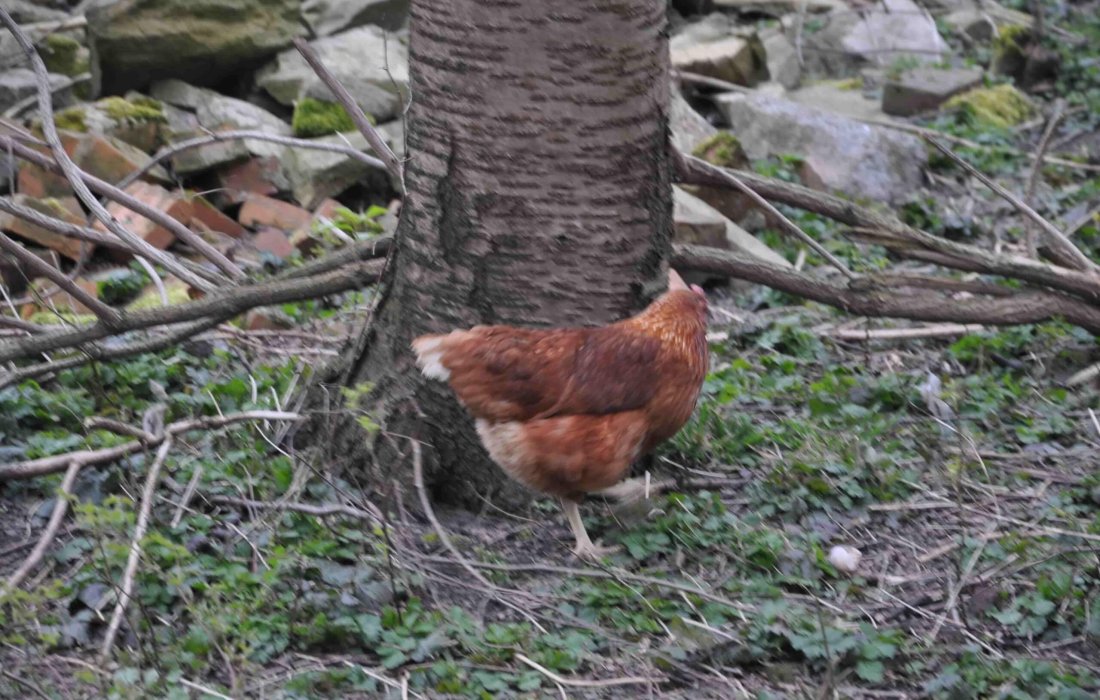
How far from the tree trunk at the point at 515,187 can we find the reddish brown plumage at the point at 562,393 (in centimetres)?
20

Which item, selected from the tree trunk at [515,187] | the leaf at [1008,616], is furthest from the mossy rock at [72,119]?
the leaf at [1008,616]

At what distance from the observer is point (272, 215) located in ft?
23.6

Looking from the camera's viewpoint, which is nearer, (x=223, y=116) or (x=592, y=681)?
(x=592, y=681)

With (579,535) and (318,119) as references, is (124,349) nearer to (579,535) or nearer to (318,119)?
(579,535)

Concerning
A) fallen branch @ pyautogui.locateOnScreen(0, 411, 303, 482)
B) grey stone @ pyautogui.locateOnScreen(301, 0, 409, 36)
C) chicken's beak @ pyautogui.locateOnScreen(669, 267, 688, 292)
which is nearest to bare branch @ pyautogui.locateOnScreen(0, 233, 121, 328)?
fallen branch @ pyautogui.locateOnScreen(0, 411, 303, 482)

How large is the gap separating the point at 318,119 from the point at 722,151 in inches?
98.5

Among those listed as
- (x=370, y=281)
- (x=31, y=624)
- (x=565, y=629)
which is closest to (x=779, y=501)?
(x=565, y=629)

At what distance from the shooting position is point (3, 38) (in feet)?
24.3

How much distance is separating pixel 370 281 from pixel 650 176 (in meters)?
1.14

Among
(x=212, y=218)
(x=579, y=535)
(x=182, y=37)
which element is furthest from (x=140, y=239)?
(x=182, y=37)

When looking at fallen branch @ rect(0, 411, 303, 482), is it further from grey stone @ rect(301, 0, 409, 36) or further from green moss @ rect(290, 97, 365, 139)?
grey stone @ rect(301, 0, 409, 36)

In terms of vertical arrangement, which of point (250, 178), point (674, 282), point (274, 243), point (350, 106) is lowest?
point (274, 243)

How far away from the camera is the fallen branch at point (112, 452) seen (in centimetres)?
402

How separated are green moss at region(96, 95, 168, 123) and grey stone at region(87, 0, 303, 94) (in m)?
0.46
